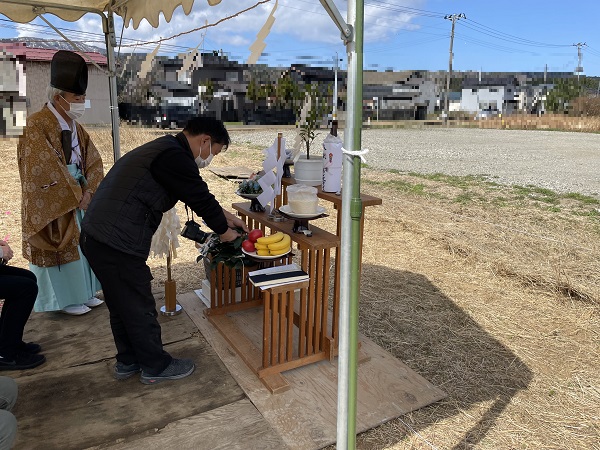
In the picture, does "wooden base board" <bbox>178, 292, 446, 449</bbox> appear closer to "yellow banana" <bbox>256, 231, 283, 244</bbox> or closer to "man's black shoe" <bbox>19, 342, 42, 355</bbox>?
"yellow banana" <bbox>256, 231, 283, 244</bbox>

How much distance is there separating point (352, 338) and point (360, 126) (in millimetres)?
757

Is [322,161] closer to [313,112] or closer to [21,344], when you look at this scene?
[313,112]

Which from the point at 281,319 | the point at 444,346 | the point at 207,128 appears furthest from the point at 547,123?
the point at 207,128

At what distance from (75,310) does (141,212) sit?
1.52m

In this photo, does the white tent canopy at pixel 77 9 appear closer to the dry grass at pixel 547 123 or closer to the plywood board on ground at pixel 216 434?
the plywood board on ground at pixel 216 434

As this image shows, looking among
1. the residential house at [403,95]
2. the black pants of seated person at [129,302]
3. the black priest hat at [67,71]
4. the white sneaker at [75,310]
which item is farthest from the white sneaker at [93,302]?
the residential house at [403,95]

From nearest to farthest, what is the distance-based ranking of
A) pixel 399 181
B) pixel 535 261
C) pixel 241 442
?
pixel 241 442, pixel 535 261, pixel 399 181

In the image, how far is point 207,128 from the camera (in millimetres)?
2477

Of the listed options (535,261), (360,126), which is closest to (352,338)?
(360,126)

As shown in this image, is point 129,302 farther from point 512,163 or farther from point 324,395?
point 512,163

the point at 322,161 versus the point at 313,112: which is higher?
the point at 313,112

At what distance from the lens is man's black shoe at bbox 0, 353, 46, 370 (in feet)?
8.76

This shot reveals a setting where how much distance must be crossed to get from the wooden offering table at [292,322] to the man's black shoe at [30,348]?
3.71 ft

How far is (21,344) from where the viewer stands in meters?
2.77
